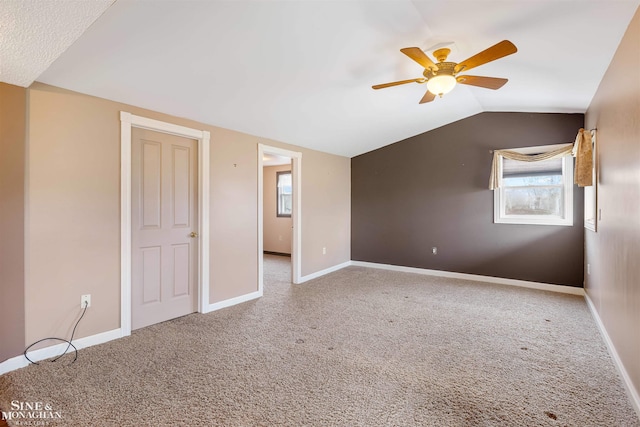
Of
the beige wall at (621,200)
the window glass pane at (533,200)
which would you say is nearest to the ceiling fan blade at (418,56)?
the beige wall at (621,200)

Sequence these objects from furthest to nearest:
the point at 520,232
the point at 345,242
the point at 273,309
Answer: the point at 345,242, the point at 520,232, the point at 273,309

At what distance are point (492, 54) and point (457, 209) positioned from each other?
10.9 feet

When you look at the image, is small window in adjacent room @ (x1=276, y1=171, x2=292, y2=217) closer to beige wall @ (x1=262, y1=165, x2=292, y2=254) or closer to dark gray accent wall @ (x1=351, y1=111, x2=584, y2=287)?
beige wall @ (x1=262, y1=165, x2=292, y2=254)

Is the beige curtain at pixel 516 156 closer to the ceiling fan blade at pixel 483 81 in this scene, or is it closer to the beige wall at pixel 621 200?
the beige wall at pixel 621 200

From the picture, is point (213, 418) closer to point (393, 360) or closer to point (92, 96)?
point (393, 360)

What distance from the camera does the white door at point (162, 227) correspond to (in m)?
2.99

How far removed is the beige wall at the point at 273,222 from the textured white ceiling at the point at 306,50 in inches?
155

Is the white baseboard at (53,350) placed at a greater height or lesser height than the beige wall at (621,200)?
lesser

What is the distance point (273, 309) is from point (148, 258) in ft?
4.82

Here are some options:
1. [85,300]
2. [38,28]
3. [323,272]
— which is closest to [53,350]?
[85,300]

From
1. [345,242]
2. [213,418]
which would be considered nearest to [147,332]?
[213,418]

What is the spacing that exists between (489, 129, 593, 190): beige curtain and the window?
117 millimetres

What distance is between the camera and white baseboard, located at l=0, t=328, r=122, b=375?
2242mm

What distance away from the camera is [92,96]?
262cm
